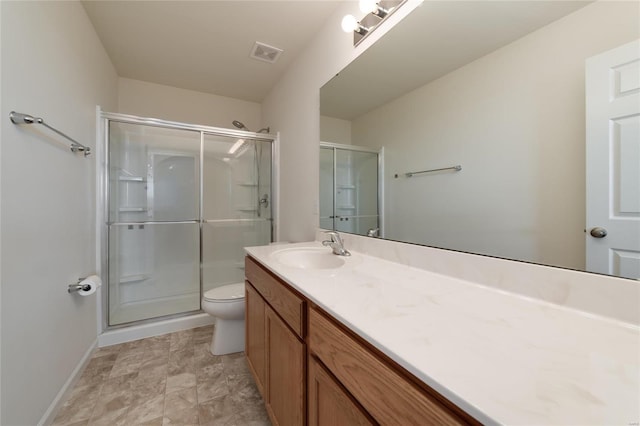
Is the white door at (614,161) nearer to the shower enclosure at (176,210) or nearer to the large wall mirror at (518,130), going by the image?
the large wall mirror at (518,130)

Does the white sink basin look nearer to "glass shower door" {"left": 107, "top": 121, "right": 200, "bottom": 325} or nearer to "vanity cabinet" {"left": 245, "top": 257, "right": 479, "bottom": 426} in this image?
"vanity cabinet" {"left": 245, "top": 257, "right": 479, "bottom": 426}

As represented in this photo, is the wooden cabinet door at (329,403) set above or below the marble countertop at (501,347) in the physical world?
below

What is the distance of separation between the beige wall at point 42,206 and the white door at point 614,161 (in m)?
1.95

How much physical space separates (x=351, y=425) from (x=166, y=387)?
1.44m

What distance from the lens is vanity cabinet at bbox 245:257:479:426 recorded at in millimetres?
445

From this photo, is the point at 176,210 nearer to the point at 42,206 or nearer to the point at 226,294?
the point at 226,294

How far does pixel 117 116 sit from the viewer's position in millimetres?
2062

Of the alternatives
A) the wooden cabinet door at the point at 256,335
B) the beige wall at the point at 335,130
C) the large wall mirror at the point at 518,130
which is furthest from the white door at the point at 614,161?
the wooden cabinet door at the point at 256,335

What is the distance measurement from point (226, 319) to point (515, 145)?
77.3 inches

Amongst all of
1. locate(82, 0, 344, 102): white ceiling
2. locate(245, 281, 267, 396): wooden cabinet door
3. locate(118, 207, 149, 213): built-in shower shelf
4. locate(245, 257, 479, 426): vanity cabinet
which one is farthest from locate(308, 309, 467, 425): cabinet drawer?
locate(118, 207, 149, 213): built-in shower shelf

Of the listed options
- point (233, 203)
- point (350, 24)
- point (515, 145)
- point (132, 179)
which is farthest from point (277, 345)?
point (132, 179)

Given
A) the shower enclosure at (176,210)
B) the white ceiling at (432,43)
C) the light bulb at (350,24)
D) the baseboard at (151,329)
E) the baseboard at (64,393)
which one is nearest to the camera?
the white ceiling at (432,43)

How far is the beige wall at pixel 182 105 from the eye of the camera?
2.55 metres

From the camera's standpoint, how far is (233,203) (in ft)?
9.25
